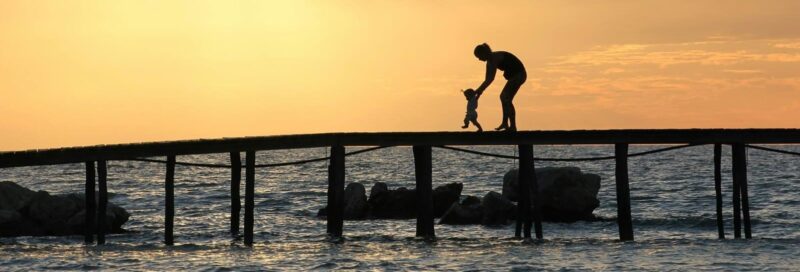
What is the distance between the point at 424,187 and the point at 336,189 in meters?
1.82

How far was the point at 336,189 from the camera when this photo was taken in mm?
27062

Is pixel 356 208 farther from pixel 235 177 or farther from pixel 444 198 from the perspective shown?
pixel 235 177

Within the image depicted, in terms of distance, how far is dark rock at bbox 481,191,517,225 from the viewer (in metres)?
38.5

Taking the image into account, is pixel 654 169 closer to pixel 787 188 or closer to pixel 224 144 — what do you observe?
pixel 787 188

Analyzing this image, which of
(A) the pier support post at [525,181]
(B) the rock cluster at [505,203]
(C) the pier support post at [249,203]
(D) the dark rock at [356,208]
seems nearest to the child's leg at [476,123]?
A: (A) the pier support post at [525,181]

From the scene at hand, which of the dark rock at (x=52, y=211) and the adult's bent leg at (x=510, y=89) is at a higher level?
the adult's bent leg at (x=510, y=89)

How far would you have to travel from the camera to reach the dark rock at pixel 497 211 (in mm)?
38531

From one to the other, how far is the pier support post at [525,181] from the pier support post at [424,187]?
177 centimetres

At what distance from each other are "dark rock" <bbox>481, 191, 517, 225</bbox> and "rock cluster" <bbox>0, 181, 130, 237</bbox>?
31.6ft

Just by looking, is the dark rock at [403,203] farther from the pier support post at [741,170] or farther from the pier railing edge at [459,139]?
the pier railing edge at [459,139]

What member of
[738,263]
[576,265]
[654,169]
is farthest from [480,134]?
[654,169]

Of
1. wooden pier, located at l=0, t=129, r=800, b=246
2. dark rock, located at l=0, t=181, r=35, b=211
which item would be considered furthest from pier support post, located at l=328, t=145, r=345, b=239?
dark rock, located at l=0, t=181, r=35, b=211

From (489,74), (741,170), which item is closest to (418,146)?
(489,74)

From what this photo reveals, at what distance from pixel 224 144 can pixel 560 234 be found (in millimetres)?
12386
